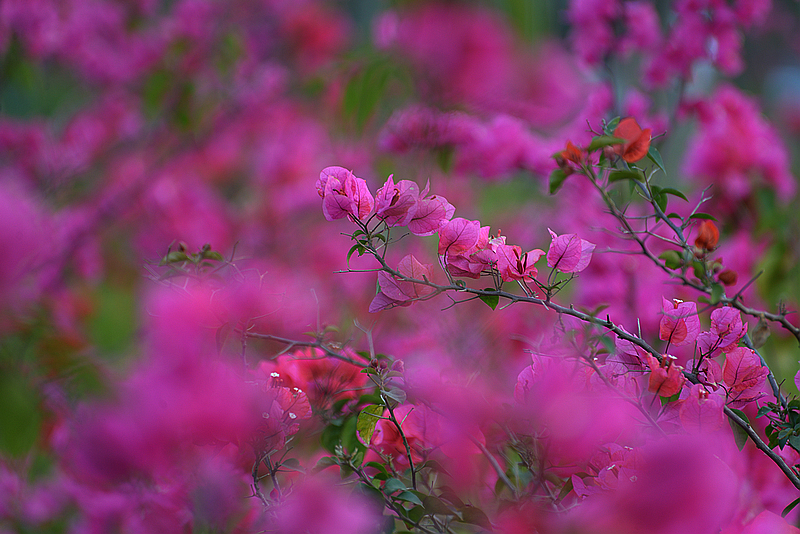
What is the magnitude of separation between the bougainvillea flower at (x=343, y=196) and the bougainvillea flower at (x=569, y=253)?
0.42ft

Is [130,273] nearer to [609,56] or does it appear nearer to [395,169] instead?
[395,169]

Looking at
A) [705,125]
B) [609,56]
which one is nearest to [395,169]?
[609,56]

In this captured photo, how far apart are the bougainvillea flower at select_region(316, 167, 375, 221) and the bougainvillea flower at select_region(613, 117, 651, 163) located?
0.19m

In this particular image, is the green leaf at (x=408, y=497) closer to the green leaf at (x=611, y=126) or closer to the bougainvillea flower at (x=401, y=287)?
the bougainvillea flower at (x=401, y=287)

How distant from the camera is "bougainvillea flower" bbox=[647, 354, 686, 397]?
33 cm

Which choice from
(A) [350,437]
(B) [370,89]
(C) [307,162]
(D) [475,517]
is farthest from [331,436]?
(C) [307,162]

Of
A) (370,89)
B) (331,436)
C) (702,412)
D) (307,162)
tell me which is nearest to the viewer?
(702,412)

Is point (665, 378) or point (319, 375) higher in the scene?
point (665, 378)

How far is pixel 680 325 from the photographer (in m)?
0.38

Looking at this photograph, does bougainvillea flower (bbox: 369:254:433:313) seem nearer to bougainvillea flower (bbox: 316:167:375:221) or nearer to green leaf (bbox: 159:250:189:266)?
bougainvillea flower (bbox: 316:167:375:221)

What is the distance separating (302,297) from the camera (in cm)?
49

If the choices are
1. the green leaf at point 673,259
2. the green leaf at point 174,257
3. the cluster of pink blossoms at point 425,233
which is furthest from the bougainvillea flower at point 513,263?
the green leaf at point 174,257

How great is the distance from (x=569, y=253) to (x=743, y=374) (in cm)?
14

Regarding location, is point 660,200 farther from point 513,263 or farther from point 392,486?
point 392,486
